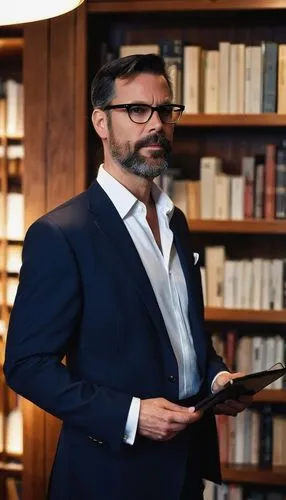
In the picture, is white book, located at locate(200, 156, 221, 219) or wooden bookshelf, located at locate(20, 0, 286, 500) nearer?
wooden bookshelf, located at locate(20, 0, 286, 500)

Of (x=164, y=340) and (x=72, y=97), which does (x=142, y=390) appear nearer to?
(x=164, y=340)

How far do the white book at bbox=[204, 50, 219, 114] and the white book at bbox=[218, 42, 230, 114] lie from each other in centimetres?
1

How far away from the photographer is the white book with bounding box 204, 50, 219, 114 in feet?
9.71

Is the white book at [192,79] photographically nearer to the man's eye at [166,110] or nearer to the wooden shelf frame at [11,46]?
the wooden shelf frame at [11,46]

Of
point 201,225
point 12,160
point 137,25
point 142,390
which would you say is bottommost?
point 142,390

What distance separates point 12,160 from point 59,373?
52.1 inches

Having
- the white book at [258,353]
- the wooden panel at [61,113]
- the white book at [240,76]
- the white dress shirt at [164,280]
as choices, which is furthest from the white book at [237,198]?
the white dress shirt at [164,280]

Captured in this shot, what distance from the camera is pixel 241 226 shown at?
2934mm

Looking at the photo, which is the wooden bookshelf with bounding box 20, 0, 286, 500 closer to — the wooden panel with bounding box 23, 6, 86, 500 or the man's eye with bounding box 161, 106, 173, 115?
the wooden panel with bounding box 23, 6, 86, 500

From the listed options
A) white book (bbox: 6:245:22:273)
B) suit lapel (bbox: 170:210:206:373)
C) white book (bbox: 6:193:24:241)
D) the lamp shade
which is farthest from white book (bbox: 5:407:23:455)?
the lamp shade

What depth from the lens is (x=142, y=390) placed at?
189 centimetres

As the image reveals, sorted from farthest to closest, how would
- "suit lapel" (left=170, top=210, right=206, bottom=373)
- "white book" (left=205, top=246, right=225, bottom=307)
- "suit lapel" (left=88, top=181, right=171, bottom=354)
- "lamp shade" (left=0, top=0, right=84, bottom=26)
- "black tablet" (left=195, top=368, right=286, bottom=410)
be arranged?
"white book" (left=205, top=246, right=225, bottom=307) < "suit lapel" (left=170, top=210, right=206, bottom=373) < "suit lapel" (left=88, top=181, right=171, bottom=354) < "black tablet" (left=195, top=368, right=286, bottom=410) < "lamp shade" (left=0, top=0, right=84, bottom=26)

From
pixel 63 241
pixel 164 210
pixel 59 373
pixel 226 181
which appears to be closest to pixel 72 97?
pixel 226 181

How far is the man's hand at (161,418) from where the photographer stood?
177cm
